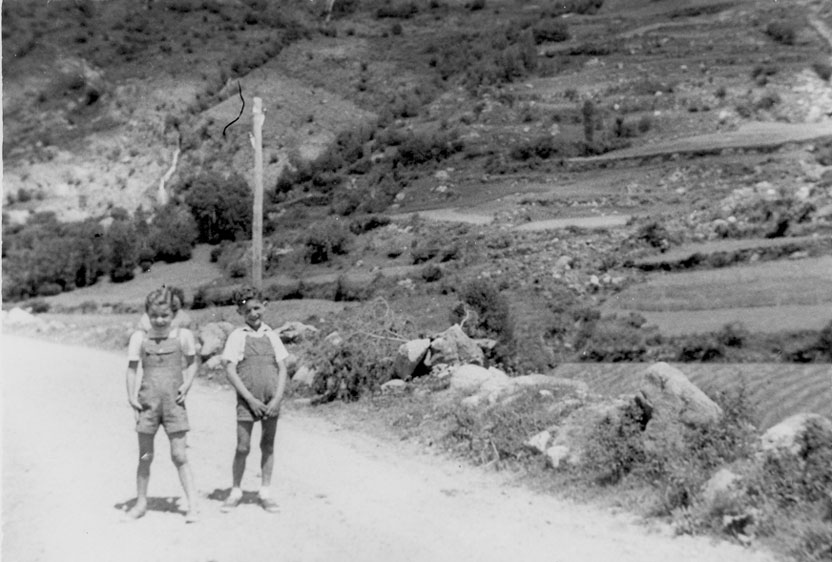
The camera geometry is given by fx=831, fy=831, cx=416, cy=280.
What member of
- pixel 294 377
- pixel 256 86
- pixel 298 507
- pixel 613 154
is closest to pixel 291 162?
pixel 256 86

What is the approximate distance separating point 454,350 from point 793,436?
6.46m

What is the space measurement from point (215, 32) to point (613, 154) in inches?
1529

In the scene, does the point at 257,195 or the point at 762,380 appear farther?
the point at 257,195

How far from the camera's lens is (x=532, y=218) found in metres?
33.6

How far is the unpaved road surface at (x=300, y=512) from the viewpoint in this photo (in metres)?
5.72

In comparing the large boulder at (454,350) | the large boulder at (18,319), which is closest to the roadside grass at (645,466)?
the large boulder at (454,350)

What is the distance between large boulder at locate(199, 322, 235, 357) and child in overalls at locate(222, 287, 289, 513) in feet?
33.3

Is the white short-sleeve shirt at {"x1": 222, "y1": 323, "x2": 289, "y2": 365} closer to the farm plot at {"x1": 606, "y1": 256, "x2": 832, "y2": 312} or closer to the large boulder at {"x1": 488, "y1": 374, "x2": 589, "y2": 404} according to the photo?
the large boulder at {"x1": 488, "y1": 374, "x2": 589, "y2": 404}

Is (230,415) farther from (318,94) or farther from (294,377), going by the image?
(318,94)

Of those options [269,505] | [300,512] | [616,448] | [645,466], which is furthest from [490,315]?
[269,505]

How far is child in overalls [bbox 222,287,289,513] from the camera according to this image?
20.8 feet

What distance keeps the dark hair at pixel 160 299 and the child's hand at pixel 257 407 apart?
931 millimetres

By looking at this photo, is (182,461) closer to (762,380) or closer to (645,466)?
(645,466)

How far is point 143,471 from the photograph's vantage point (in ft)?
20.3
